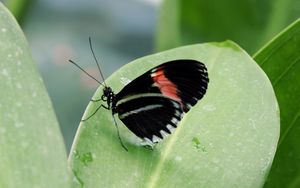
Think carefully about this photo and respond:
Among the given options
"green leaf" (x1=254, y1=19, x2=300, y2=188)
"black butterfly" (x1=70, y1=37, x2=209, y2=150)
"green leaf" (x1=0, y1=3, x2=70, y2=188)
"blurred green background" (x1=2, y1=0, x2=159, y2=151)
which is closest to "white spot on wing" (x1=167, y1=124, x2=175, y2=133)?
→ "black butterfly" (x1=70, y1=37, x2=209, y2=150)

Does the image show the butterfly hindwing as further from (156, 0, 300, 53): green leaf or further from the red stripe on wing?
(156, 0, 300, 53): green leaf

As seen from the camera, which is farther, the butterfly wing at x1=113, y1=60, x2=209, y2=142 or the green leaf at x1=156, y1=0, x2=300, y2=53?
the green leaf at x1=156, y1=0, x2=300, y2=53

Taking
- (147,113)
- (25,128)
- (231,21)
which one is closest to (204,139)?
(147,113)

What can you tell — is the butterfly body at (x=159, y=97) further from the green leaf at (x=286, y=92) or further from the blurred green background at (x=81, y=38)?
the blurred green background at (x=81, y=38)

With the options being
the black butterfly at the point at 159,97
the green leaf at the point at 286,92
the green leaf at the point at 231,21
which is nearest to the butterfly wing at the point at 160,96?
the black butterfly at the point at 159,97

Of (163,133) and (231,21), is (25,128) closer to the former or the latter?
(163,133)

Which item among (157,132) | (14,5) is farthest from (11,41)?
(14,5)
